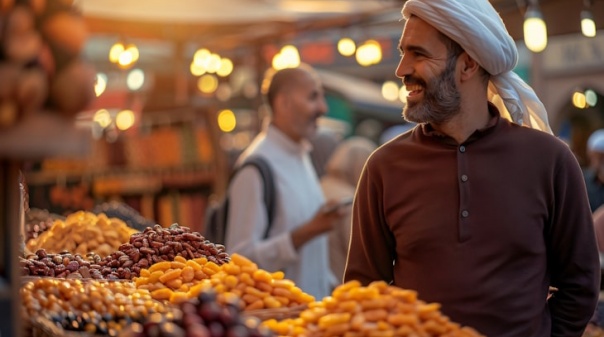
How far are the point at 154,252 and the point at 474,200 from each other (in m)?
1.26

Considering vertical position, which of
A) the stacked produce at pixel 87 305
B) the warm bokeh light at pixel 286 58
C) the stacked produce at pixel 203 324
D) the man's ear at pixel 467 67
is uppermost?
the man's ear at pixel 467 67

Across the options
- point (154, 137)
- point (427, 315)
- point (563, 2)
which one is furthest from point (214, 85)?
point (427, 315)

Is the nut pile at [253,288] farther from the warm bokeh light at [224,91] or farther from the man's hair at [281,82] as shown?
the warm bokeh light at [224,91]

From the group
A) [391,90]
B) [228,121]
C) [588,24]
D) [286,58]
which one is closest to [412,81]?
[588,24]

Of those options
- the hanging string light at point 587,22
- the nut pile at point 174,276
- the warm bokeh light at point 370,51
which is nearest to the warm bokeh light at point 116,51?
the warm bokeh light at point 370,51

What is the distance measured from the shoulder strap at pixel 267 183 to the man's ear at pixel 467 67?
7.64 ft

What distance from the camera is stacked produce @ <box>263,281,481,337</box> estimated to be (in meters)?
2.64

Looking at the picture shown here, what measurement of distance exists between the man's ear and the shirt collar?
14cm

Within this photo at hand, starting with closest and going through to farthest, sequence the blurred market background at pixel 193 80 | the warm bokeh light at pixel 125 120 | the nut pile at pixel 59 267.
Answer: the nut pile at pixel 59 267
the blurred market background at pixel 193 80
the warm bokeh light at pixel 125 120

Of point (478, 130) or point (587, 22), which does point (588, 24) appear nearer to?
point (587, 22)

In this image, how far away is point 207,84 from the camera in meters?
12.7

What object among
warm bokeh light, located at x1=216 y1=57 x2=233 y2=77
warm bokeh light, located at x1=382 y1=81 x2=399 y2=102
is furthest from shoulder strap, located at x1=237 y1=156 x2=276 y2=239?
warm bokeh light, located at x1=382 y1=81 x2=399 y2=102

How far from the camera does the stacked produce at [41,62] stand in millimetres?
2127

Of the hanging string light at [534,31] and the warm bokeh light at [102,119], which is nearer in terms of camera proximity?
the hanging string light at [534,31]
